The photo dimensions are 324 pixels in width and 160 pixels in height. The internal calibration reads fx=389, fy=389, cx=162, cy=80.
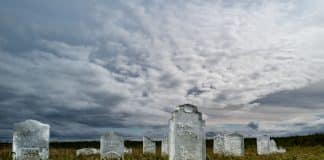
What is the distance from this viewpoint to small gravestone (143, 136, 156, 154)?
75.3 ft

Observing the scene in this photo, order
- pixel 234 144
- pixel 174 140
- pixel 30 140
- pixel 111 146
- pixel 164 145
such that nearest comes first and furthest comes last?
pixel 174 140
pixel 30 140
pixel 111 146
pixel 234 144
pixel 164 145

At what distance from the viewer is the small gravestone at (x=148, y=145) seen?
22938 mm

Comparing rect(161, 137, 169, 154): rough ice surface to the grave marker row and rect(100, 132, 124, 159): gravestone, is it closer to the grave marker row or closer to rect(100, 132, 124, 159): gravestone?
the grave marker row

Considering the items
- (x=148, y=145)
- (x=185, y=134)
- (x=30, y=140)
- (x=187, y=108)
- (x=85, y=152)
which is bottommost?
(x=85, y=152)

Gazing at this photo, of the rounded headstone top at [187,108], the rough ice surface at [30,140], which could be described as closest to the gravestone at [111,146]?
the rough ice surface at [30,140]

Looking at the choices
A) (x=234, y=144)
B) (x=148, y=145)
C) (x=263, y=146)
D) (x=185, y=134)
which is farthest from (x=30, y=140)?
(x=263, y=146)

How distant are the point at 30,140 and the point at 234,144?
11.5 m

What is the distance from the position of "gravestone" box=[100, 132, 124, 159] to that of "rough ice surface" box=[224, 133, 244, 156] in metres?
6.31

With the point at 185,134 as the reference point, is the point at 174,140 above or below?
below

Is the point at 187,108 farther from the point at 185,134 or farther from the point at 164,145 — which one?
the point at 164,145

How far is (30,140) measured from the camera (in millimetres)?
15023

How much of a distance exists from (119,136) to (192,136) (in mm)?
7566

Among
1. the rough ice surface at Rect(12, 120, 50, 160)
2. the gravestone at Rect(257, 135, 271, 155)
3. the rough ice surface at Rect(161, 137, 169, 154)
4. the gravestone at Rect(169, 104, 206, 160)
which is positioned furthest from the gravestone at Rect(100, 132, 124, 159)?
the gravestone at Rect(257, 135, 271, 155)

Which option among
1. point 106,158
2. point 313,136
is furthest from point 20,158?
point 313,136
